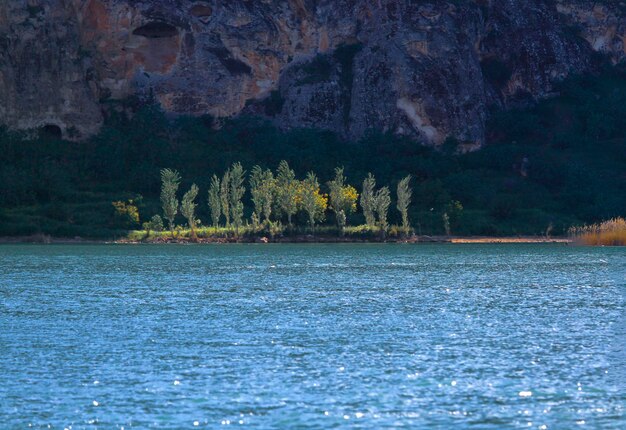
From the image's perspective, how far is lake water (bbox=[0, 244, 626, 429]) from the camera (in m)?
27.1

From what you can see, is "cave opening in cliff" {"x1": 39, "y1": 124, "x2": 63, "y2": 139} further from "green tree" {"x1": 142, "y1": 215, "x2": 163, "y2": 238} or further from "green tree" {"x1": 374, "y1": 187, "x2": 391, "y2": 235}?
"green tree" {"x1": 374, "y1": 187, "x2": 391, "y2": 235}

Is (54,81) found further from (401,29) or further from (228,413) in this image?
(228,413)

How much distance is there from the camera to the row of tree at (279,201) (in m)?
129

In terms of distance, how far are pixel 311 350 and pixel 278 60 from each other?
15153cm

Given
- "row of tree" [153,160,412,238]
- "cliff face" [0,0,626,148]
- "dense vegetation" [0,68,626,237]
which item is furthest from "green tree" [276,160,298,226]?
"cliff face" [0,0,626,148]

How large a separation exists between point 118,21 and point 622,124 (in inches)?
3428

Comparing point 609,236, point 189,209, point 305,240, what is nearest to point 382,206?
point 305,240

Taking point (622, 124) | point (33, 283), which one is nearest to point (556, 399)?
point (33, 283)

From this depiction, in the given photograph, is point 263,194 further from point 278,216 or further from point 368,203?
point 368,203

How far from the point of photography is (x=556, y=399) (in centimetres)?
2853

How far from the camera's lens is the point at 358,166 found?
16950 cm

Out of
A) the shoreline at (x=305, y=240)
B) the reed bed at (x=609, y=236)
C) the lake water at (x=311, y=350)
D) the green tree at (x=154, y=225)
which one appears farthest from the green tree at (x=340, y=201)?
the lake water at (x=311, y=350)

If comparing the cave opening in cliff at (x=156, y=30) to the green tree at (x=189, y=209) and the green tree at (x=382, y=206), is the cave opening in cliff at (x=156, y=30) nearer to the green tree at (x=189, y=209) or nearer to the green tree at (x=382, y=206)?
the green tree at (x=189, y=209)

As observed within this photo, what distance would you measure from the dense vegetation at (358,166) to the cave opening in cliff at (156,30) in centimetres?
1200
